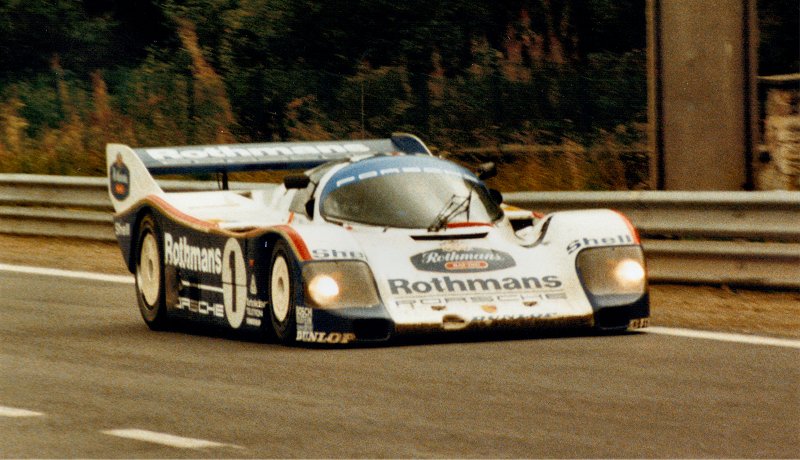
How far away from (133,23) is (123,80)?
10.8 meters

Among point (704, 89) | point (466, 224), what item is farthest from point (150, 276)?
point (704, 89)

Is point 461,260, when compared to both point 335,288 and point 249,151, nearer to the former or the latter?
point 335,288

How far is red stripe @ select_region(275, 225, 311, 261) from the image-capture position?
32.0ft

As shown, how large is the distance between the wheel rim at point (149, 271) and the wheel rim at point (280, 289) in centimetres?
186

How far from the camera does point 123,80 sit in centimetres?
2489

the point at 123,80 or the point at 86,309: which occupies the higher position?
the point at 86,309

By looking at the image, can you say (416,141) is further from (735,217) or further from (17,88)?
(17,88)

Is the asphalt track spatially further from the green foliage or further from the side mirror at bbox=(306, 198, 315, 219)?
the green foliage

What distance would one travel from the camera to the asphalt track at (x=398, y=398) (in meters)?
6.80

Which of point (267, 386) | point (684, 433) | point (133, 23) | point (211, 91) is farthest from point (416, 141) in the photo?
point (133, 23)

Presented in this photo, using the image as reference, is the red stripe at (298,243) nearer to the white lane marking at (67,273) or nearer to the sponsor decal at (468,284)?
the sponsor decal at (468,284)

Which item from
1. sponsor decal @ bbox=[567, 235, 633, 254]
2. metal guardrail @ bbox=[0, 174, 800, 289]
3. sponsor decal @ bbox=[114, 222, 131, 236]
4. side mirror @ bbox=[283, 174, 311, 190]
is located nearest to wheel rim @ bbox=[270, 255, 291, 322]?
side mirror @ bbox=[283, 174, 311, 190]

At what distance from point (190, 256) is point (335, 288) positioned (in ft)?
6.38

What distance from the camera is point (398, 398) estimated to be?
26.2 ft
